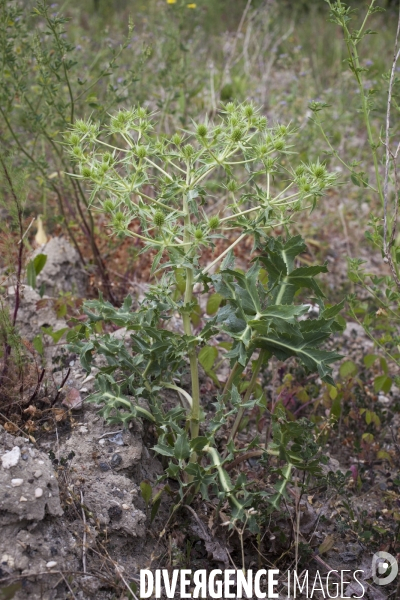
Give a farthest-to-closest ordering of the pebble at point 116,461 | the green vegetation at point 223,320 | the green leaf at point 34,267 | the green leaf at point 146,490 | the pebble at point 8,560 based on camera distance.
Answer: the green leaf at point 34,267 < the pebble at point 116,461 < the green leaf at point 146,490 < the green vegetation at point 223,320 < the pebble at point 8,560

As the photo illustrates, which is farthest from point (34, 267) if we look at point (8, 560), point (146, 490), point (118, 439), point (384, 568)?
point (384, 568)

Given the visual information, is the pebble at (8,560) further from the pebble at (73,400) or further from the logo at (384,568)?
the logo at (384,568)

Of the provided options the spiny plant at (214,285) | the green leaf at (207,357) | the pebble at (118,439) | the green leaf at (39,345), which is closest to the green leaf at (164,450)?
the spiny plant at (214,285)

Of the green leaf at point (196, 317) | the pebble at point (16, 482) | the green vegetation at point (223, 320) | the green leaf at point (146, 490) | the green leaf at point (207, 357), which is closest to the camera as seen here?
the pebble at point (16, 482)

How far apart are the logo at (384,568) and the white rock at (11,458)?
1.27m

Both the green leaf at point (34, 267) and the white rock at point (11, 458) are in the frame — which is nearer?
the white rock at point (11, 458)

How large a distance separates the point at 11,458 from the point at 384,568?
1299mm

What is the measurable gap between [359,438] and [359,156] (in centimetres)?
317

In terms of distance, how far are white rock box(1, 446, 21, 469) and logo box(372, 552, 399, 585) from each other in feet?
4.16

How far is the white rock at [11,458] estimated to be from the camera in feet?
6.32

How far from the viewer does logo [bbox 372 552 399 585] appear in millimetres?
2145

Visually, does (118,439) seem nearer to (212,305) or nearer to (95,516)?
(95,516)

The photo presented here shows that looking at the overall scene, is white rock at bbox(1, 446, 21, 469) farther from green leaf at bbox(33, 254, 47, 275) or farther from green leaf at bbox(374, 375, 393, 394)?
green leaf at bbox(374, 375, 393, 394)

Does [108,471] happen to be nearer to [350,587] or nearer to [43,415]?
[43,415]
